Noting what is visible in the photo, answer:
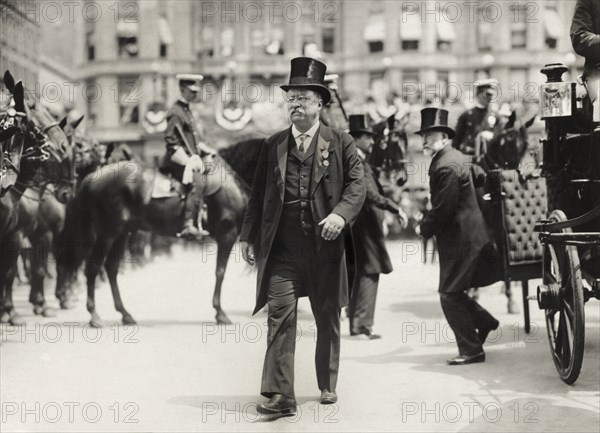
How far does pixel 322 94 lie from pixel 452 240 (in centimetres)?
234

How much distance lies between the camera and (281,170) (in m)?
6.56

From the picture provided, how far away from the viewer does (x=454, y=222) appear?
8.41m

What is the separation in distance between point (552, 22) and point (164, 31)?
21347mm

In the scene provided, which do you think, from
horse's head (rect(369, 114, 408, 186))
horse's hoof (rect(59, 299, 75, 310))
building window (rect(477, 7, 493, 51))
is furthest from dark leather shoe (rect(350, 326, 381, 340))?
building window (rect(477, 7, 493, 51))

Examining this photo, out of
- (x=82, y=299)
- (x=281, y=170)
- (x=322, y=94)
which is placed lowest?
(x=82, y=299)

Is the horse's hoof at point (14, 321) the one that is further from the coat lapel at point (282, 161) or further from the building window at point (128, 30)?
the building window at point (128, 30)

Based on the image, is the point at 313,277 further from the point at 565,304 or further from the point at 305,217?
the point at 565,304

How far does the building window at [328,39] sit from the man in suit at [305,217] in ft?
162

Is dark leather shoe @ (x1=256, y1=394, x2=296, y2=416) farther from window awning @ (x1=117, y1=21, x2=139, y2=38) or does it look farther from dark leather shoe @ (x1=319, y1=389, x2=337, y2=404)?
window awning @ (x1=117, y1=21, x2=139, y2=38)

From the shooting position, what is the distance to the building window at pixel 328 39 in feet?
181

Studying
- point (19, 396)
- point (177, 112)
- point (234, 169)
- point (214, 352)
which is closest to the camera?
point (19, 396)

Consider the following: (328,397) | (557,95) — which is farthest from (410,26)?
(328,397)

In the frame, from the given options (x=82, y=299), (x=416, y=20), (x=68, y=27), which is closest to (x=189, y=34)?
(x=68, y=27)

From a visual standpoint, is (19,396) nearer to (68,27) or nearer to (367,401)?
(367,401)
